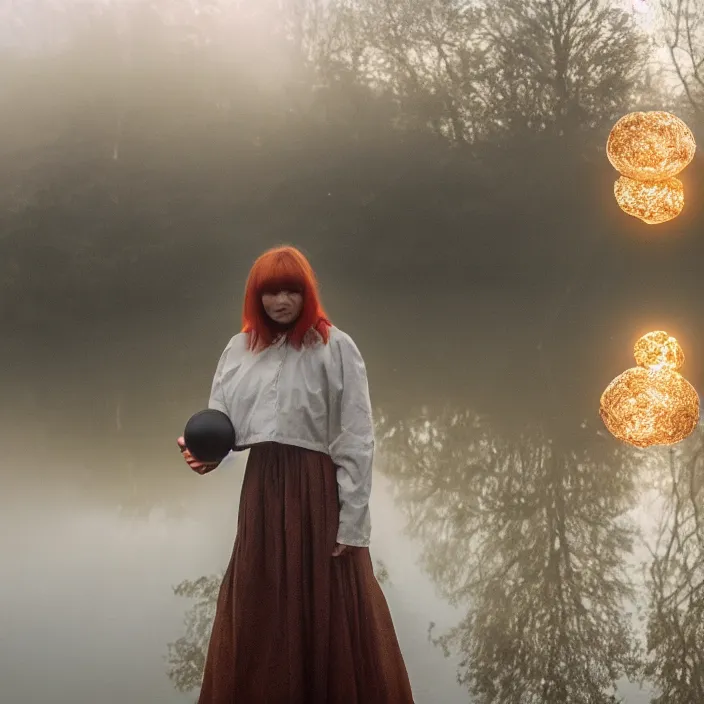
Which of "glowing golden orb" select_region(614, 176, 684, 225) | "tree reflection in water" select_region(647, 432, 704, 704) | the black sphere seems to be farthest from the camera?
"glowing golden orb" select_region(614, 176, 684, 225)

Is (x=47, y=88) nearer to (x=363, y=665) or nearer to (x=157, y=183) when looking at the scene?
(x=157, y=183)

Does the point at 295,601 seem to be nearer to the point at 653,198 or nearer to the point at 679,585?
the point at 679,585

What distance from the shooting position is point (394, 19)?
15.9 ft

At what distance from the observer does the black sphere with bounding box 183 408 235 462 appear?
1854 mm

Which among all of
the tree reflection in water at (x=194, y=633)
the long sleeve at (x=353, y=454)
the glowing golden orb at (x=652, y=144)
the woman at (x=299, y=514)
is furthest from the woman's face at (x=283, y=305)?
the glowing golden orb at (x=652, y=144)

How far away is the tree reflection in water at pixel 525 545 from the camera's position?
2545mm

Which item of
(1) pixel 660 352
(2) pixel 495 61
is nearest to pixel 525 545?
(1) pixel 660 352

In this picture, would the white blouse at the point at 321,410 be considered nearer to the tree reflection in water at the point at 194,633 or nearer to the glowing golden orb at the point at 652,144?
the tree reflection in water at the point at 194,633

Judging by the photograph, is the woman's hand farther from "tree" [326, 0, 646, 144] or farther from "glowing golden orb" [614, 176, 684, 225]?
"tree" [326, 0, 646, 144]

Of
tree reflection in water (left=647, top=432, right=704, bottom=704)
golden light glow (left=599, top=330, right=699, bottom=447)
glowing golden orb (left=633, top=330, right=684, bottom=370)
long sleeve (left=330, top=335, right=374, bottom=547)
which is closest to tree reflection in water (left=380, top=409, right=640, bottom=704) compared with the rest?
tree reflection in water (left=647, top=432, right=704, bottom=704)

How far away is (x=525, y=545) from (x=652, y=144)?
143cm

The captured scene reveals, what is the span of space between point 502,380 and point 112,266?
2029mm

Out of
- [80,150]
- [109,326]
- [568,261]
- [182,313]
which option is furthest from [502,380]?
[80,150]

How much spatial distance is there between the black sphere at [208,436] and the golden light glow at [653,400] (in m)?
1.66
